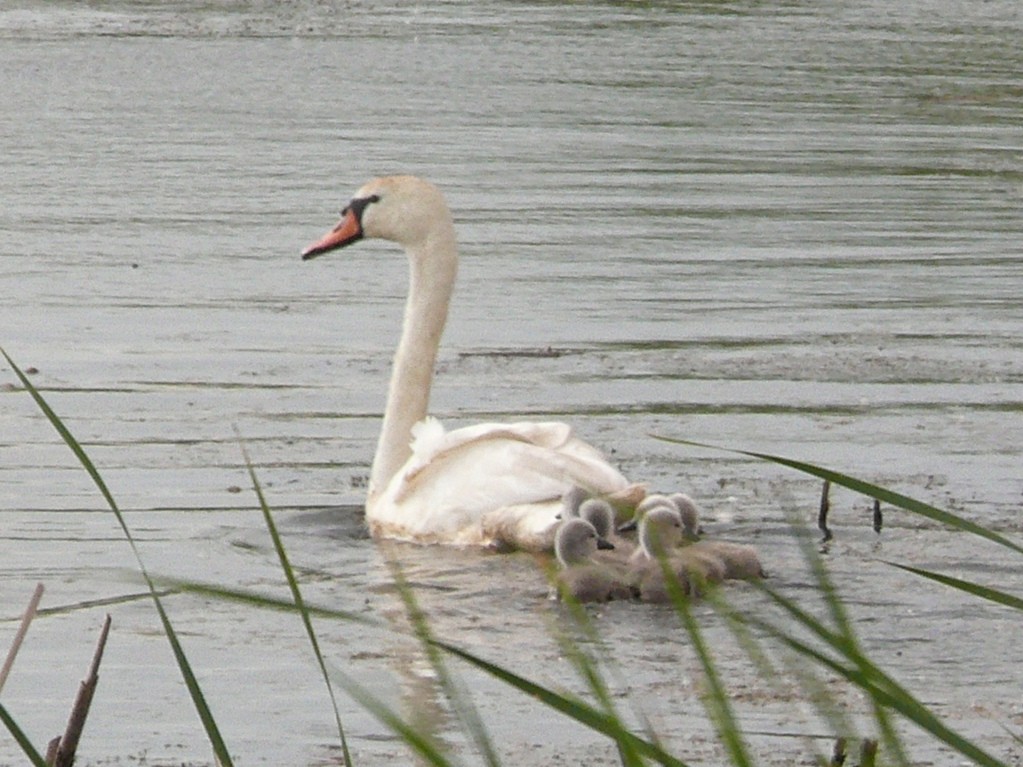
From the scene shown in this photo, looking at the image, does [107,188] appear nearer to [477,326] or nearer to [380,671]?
[477,326]

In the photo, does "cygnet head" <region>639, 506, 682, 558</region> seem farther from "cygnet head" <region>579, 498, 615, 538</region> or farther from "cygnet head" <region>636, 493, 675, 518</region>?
"cygnet head" <region>579, 498, 615, 538</region>

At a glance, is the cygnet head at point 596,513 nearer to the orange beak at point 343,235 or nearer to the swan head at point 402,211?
the swan head at point 402,211

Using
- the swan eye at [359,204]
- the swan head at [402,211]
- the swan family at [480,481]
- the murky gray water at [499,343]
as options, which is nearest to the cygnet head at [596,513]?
the swan family at [480,481]

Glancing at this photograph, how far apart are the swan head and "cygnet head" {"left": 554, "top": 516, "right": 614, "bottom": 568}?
7.39 feet

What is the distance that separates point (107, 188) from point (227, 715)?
12084 millimetres

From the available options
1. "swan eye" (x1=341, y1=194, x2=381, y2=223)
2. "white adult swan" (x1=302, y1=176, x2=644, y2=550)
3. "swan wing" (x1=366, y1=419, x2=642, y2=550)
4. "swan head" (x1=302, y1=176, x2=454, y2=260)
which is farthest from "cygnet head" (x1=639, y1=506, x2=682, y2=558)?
"swan eye" (x1=341, y1=194, x2=381, y2=223)

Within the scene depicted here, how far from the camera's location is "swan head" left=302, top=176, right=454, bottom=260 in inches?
379

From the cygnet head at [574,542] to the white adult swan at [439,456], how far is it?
13cm

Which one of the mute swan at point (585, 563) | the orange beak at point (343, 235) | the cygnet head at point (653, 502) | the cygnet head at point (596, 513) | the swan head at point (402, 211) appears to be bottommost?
the mute swan at point (585, 563)

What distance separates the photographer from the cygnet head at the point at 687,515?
7965 millimetres

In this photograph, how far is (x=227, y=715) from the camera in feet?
20.9

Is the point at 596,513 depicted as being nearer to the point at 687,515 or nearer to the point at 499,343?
the point at 687,515

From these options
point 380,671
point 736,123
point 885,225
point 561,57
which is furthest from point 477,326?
point 561,57

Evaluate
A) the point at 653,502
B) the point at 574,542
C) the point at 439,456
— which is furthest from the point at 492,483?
the point at 653,502
